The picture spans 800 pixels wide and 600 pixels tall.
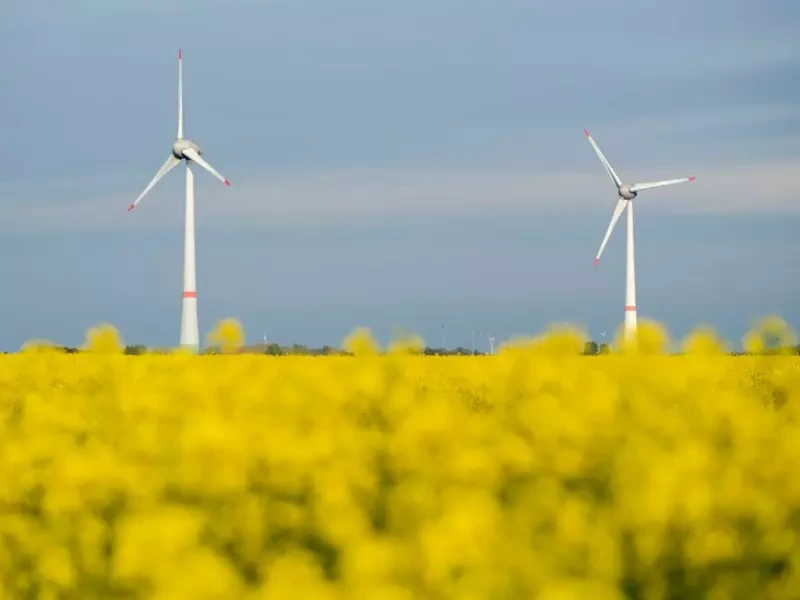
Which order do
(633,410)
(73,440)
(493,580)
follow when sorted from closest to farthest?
(493,580) < (633,410) < (73,440)

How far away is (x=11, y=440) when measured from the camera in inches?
234

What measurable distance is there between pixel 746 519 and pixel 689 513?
28 centimetres

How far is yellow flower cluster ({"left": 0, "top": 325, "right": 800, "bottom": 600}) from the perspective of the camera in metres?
3.37

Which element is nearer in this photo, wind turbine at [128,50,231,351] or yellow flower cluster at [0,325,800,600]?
yellow flower cluster at [0,325,800,600]

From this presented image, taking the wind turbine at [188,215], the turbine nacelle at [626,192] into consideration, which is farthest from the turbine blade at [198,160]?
the turbine nacelle at [626,192]

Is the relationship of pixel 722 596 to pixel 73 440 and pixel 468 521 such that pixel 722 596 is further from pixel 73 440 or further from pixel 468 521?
pixel 73 440

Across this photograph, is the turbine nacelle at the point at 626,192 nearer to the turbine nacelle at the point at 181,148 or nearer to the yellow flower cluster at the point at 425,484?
the turbine nacelle at the point at 181,148

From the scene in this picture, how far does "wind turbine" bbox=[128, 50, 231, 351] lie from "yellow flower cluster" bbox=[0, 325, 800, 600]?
97.1 ft

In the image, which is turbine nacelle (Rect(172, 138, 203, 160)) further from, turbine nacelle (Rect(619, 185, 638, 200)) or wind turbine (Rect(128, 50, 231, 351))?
turbine nacelle (Rect(619, 185, 638, 200))

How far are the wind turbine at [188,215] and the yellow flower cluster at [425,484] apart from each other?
97.1 ft

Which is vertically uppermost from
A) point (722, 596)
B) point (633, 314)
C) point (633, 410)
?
point (633, 314)

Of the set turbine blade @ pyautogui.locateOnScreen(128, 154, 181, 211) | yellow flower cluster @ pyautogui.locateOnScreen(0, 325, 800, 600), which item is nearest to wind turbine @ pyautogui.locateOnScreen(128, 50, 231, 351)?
turbine blade @ pyautogui.locateOnScreen(128, 154, 181, 211)

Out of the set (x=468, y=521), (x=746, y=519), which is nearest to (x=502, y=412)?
(x=746, y=519)

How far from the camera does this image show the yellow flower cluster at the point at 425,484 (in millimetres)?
3369
